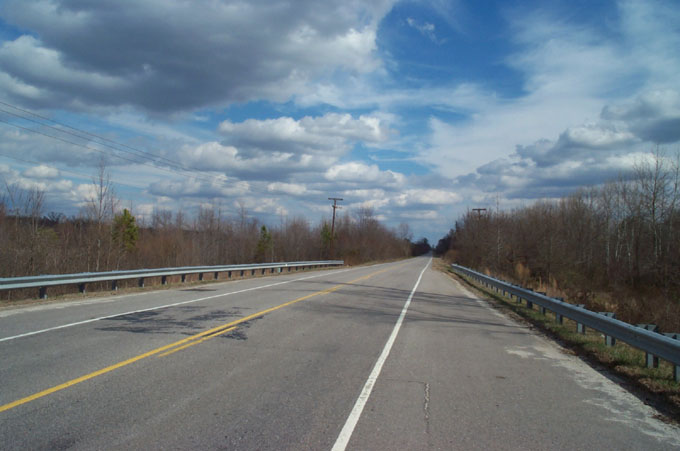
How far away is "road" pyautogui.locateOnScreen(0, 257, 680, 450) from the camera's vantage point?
445 cm

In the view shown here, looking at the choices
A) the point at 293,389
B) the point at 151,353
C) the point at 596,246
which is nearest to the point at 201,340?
the point at 151,353

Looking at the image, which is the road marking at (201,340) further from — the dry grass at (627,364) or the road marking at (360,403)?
the dry grass at (627,364)

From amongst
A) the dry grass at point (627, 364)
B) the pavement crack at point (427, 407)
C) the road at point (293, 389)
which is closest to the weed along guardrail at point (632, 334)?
the dry grass at point (627, 364)

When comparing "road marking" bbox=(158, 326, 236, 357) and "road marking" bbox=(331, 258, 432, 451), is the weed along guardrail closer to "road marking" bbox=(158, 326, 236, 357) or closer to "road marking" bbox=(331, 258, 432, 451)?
"road marking" bbox=(331, 258, 432, 451)

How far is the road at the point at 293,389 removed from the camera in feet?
14.6

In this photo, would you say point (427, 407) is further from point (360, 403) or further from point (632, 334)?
point (632, 334)

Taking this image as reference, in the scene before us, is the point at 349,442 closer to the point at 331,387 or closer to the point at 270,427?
the point at 270,427

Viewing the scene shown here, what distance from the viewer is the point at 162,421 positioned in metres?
4.66

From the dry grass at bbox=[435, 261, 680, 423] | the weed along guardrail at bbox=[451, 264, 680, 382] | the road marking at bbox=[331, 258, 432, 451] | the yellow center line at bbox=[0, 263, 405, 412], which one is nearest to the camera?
the road marking at bbox=[331, 258, 432, 451]

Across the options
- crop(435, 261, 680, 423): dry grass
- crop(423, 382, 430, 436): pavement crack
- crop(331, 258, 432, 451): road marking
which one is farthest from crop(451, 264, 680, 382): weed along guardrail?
crop(331, 258, 432, 451): road marking

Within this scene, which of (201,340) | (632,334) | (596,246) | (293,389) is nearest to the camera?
(293,389)

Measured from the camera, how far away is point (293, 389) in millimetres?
5859

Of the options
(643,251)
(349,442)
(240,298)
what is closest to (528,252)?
(643,251)

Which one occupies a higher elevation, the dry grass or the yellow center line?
the yellow center line
